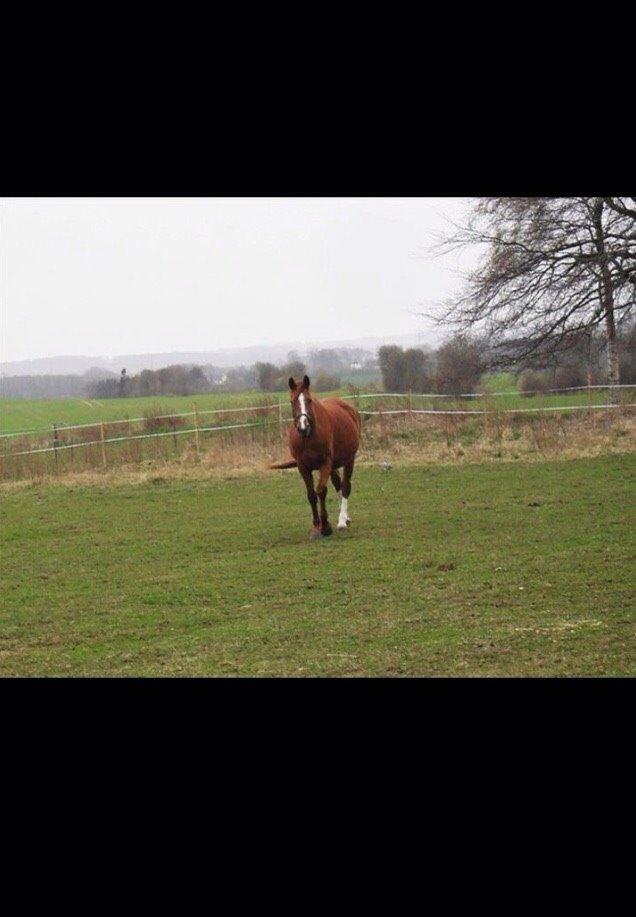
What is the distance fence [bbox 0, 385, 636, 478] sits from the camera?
14039 mm

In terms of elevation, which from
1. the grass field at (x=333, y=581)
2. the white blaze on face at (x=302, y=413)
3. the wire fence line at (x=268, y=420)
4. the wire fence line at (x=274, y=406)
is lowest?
the grass field at (x=333, y=581)

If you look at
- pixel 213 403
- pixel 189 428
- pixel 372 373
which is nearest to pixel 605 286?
pixel 189 428

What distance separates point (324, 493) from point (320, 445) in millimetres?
380

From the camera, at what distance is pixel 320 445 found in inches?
332

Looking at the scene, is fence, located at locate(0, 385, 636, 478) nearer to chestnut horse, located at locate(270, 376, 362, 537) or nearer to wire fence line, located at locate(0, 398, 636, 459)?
wire fence line, located at locate(0, 398, 636, 459)

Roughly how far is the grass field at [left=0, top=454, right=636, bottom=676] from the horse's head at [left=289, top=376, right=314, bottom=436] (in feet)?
2.79

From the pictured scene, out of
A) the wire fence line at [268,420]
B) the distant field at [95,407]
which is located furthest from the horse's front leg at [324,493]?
the distant field at [95,407]

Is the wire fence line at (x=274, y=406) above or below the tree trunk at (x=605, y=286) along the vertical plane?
below

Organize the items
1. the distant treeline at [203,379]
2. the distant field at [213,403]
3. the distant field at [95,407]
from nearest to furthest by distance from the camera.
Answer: the distant field at [213,403], the distant field at [95,407], the distant treeline at [203,379]

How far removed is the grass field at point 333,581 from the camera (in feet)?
16.1

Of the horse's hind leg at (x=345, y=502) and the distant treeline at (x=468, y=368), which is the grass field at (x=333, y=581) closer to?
the horse's hind leg at (x=345, y=502)

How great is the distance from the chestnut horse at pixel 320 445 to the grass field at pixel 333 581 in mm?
277

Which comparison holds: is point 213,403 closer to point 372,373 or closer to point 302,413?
point 372,373
